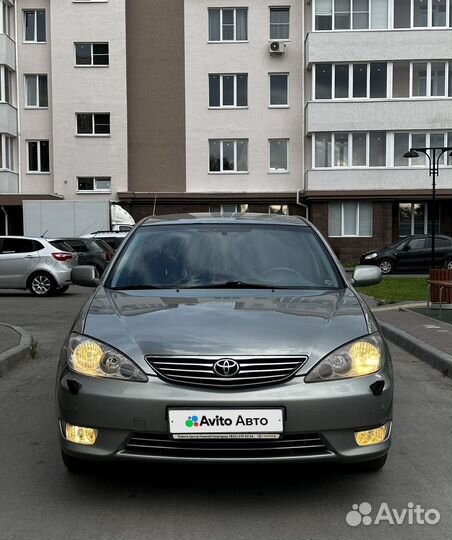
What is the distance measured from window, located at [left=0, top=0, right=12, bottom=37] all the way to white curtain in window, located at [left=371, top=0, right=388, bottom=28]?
664 inches

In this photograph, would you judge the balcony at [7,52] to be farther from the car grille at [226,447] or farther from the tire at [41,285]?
the car grille at [226,447]

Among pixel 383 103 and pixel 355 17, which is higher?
pixel 355 17

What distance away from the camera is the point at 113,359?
376cm

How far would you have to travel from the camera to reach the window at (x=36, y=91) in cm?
3372

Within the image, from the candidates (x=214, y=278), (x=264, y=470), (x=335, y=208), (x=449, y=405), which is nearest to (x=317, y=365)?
(x=264, y=470)

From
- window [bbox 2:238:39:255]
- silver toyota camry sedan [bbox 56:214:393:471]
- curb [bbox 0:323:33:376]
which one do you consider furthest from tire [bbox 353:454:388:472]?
window [bbox 2:238:39:255]

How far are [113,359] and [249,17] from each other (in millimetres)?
31722

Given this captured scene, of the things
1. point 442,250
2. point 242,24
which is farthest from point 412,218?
point 242,24

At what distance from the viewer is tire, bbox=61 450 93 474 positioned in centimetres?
416

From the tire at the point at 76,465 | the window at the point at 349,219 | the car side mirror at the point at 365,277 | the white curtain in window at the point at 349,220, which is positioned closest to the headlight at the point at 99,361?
the tire at the point at 76,465

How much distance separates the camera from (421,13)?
102ft

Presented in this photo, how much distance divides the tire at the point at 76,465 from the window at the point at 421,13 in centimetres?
3074

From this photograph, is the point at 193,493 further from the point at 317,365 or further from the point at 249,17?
the point at 249,17

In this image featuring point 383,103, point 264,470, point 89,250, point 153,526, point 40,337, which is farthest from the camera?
point 383,103
